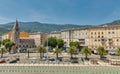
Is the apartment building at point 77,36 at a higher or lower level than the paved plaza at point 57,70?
higher

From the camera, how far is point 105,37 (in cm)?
11612

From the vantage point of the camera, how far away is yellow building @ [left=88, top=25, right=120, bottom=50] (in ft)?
369

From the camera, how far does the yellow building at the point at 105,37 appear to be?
11238 centimetres

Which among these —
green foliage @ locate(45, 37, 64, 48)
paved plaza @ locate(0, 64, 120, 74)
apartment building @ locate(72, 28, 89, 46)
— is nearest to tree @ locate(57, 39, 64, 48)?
green foliage @ locate(45, 37, 64, 48)

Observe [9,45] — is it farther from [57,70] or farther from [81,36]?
[57,70]

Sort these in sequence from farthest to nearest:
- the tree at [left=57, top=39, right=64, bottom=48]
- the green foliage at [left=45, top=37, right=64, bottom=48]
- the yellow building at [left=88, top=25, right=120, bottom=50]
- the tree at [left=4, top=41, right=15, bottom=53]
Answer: the green foliage at [left=45, top=37, right=64, bottom=48] < the tree at [left=57, top=39, right=64, bottom=48] < the tree at [left=4, top=41, right=15, bottom=53] < the yellow building at [left=88, top=25, right=120, bottom=50]

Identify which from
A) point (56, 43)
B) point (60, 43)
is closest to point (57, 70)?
point (60, 43)

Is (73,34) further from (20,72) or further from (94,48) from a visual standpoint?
(20,72)

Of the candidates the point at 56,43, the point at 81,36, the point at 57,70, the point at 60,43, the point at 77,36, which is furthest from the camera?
the point at 56,43

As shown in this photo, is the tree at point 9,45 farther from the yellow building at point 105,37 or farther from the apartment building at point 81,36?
the yellow building at point 105,37

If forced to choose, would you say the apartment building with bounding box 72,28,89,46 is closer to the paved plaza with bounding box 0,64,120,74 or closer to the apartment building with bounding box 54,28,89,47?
the apartment building with bounding box 54,28,89,47

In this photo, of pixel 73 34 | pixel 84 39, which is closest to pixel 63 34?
pixel 73 34


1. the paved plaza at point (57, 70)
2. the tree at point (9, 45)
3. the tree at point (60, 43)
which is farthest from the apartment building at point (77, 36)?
the paved plaza at point (57, 70)

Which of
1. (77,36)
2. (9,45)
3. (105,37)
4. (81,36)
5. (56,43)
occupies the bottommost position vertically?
(9,45)
